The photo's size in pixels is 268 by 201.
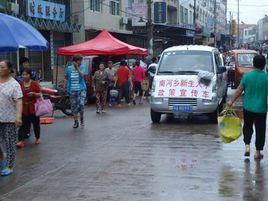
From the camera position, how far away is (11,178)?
7.36 metres

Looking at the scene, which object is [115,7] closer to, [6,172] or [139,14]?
[139,14]

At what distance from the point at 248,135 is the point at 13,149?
12.5 ft

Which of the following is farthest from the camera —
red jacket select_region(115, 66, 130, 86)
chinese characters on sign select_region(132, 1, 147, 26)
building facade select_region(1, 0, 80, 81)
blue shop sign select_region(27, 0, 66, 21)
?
chinese characters on sign select_region(132, 1, 147, 26)

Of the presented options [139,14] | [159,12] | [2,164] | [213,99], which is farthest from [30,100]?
[159,12]

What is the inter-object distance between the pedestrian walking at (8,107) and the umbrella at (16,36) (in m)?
2.36

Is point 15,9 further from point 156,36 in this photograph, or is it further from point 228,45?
point 228,45

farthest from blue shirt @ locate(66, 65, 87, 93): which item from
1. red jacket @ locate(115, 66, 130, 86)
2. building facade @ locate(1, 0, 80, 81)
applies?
building facade @ locate(1, 0, 80, 81)

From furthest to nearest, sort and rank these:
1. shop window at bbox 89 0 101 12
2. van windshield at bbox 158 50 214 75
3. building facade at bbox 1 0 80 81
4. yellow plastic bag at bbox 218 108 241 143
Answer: shop window at bbox 89 0 101 12
building facade at bbox 1 0 80 81
van windshield at bbox 158 50 214 75
yellow plastic bag at bbox 218 108 241 143

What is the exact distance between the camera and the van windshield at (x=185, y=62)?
13.3 m

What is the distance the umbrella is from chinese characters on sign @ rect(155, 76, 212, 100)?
3391mm

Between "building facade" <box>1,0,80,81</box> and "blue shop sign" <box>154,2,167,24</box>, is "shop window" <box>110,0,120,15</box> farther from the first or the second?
"blue shop sign" <box>154,2,167,24</box>

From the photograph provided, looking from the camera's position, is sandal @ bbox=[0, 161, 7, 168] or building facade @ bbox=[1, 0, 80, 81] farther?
building facade @ bbox=[1, 0, 80, 81]

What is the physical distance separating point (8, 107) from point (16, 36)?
291 centimetres

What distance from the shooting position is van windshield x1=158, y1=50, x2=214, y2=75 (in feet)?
43.7
